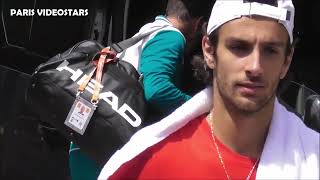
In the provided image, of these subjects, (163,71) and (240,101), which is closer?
(240,101)

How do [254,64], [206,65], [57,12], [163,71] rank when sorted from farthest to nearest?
[57,12] → [163,71] → [206,65] → [254,64]

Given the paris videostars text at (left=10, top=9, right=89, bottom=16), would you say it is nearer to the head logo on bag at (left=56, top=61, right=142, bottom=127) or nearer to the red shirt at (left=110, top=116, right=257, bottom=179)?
the head logo on bag at (left=56, top=61, right=142, bottom=127)

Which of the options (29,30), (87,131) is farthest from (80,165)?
(29,30)

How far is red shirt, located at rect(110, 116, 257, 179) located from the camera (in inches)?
79.0

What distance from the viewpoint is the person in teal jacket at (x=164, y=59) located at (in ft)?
8.93

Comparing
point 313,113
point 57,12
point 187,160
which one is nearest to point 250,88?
point 187,160

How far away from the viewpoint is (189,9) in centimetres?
295

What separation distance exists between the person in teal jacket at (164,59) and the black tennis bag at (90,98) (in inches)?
2.9

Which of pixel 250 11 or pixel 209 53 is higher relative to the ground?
pixel 250 11

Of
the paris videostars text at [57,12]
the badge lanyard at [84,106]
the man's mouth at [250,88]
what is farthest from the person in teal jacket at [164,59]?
the paris videostars text at [57,12]

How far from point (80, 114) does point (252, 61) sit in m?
1.04

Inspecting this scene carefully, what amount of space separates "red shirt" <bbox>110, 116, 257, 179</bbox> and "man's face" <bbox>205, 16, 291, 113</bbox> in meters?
0.15

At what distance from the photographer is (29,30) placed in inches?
159

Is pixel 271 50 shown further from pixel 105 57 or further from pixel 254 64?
pixel 105 57
